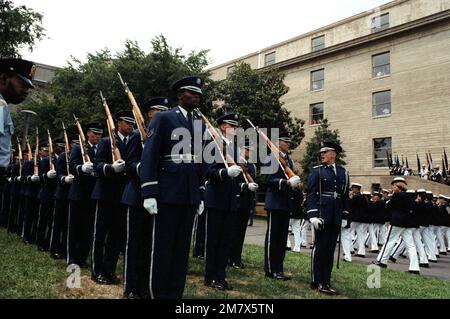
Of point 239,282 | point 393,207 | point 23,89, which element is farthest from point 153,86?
point 23,89

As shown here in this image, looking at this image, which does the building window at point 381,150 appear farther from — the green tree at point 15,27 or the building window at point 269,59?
the green tree at point 15,27

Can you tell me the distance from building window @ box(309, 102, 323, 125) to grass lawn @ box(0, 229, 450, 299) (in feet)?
82.2

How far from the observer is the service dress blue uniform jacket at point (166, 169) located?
427 cm

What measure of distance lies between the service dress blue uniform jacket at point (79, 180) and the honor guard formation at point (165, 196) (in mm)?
18

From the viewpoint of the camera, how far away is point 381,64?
30.1 m

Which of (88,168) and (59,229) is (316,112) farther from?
(88,168)

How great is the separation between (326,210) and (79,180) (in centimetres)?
427

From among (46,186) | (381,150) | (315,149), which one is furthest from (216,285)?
(381,150)

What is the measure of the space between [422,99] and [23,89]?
91.7 ft

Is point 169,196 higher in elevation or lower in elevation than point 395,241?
higher

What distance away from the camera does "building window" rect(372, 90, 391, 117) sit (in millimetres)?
29294

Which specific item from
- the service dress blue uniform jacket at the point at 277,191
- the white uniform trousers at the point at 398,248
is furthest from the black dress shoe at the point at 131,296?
the white uniform trousers at the point at 398,248

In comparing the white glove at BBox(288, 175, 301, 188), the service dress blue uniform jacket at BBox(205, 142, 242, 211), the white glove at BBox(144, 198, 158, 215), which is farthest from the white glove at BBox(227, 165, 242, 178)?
the white glove at BBox(144, 198, 158, 215)

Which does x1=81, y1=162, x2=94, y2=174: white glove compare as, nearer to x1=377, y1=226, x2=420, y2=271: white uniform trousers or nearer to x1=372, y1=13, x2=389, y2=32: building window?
x1=377, y1=226, x2=420, y2=271: white uniform trousers
